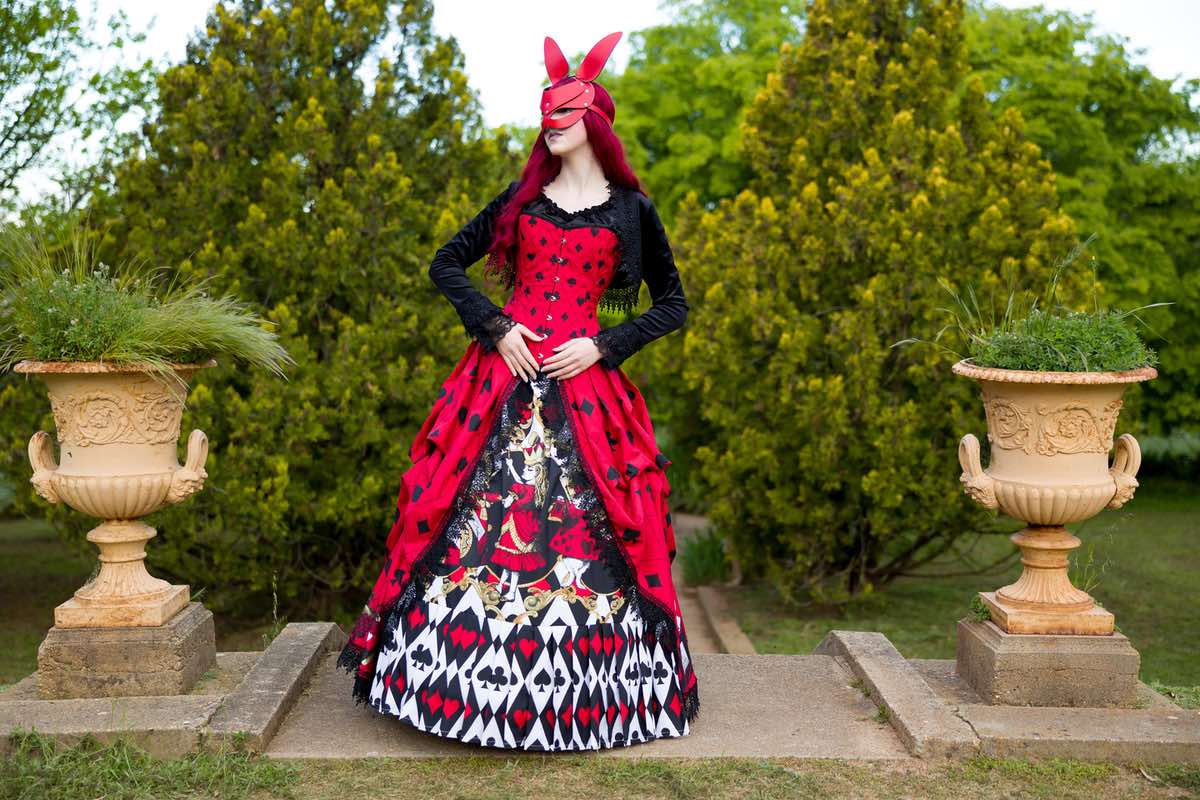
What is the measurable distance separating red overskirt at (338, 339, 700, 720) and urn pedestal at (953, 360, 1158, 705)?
1068 mm

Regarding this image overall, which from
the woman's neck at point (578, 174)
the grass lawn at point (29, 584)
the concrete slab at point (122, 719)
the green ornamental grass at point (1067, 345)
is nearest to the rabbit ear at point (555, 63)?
the woman's neck at point (578, 174)

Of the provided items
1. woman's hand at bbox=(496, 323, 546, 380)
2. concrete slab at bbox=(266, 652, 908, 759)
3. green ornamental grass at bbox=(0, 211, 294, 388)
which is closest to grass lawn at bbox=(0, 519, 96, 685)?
green ornamental grass at bbox=(0, 211, 294, 388)

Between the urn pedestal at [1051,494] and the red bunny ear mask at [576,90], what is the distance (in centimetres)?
149

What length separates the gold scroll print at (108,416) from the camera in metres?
3.65

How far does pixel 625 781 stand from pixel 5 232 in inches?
108

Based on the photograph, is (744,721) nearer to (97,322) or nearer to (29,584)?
(97,322)

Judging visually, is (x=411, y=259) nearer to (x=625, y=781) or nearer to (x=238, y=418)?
(x=238, y=418)

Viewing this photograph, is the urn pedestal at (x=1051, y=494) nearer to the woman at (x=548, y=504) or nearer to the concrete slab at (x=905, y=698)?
the concrete slab at (x=905, y=698)

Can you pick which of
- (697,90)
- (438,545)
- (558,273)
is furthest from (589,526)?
(697,90)

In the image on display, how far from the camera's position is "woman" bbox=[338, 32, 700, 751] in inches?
129

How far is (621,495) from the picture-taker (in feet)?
11.4

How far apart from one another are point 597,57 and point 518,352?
3.13ft

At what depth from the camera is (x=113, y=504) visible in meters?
3.70

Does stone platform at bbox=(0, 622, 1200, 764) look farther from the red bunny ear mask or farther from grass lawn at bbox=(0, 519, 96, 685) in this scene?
grass lawn at bbox=(0, 519, 96, 685)
